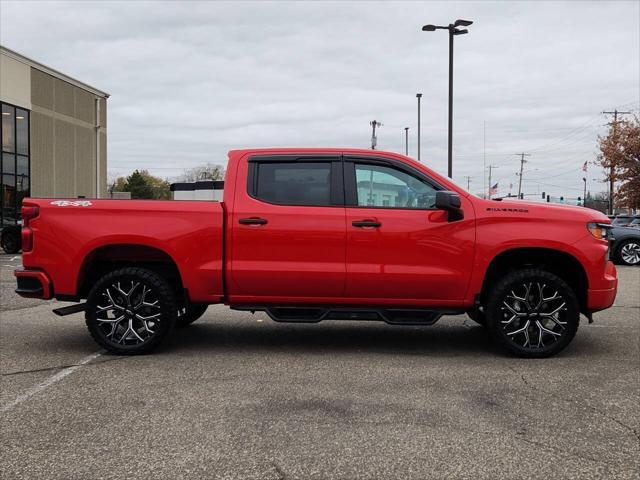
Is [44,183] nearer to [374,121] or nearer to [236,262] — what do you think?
[236,262]

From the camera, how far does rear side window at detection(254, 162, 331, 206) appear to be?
5762 mm

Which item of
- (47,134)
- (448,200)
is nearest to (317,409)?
(448,200)

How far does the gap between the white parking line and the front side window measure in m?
2.90

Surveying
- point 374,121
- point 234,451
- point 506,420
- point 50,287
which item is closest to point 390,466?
point 234,451

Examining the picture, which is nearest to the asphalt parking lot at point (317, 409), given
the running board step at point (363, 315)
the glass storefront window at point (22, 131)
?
the running board step at point (363, 315)

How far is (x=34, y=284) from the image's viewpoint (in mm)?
5801

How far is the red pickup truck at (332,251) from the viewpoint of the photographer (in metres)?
5.61

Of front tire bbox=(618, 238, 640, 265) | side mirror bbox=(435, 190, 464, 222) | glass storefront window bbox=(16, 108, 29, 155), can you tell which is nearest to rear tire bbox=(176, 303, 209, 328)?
side mirror bbox=(435, 190, 464, 222)

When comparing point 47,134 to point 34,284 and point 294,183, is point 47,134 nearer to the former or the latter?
point 34,284

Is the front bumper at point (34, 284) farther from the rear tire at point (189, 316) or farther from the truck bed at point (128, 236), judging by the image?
the rear tire at point (189, 316)

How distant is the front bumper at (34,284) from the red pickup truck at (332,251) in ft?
0.04

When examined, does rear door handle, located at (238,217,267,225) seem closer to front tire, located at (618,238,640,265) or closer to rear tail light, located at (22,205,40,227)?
rear tail light, located at (22,205,40,227)

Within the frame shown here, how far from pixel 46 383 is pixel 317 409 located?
223 centimetres

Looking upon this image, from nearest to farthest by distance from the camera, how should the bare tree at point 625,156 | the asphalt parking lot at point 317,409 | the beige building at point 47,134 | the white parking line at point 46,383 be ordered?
1. the asphalt parking lot at point 317,409
2. the white parking line at point 46,383
3. the beige building at point 47,134
4. the bare tree at point 625,156
